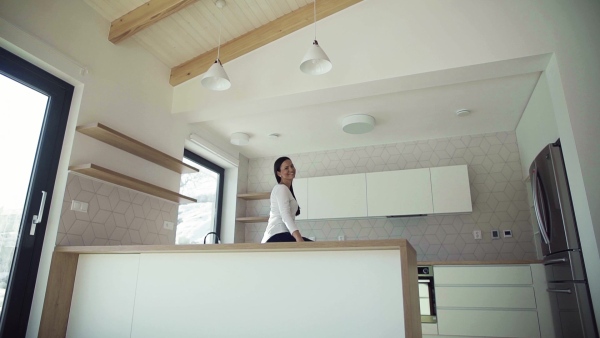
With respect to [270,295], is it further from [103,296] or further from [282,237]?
[103,296]

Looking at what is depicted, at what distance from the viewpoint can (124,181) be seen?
3049 millimetres

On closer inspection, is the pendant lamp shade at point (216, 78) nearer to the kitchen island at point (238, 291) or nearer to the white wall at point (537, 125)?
the kitchen island at point (238, 291)

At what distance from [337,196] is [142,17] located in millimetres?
2782

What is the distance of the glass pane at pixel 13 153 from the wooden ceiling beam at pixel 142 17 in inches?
32.0

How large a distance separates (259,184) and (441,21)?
10.6 feet

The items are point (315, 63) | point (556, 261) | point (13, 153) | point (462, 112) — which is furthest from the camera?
point (462, 112)

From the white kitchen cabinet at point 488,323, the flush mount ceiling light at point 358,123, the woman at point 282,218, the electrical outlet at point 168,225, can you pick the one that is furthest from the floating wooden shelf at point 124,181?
the white kitchen cabinet at point 488,323

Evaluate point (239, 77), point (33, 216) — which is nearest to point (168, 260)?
point (33, 216)

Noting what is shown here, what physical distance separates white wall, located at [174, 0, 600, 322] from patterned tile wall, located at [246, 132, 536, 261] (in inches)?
65.8

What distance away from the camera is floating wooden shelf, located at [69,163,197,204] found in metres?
2.76

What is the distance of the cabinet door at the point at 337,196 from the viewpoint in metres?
4.57

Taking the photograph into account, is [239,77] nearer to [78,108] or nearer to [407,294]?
[78,108]

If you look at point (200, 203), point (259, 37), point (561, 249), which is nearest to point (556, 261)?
point (561, 249)

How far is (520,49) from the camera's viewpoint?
2.81 meters
